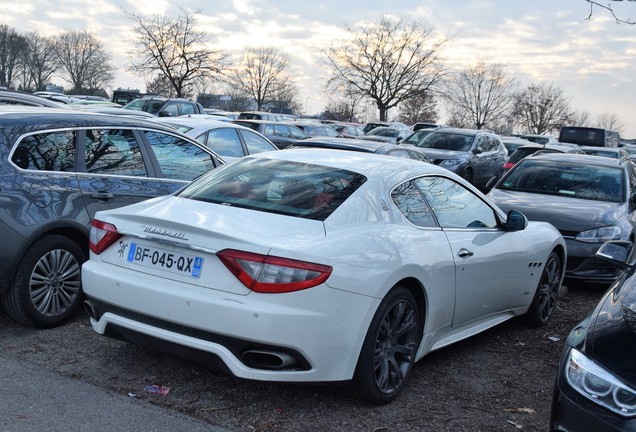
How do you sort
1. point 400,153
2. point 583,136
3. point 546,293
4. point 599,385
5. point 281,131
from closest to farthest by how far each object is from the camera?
point 599,385
point 546,293
point 400,153
point 281,131
point 583,136

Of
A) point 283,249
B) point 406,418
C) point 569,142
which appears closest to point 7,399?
point 283,249

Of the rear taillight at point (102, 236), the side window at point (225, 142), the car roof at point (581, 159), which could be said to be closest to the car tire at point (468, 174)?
the car roof at point (581, 159)

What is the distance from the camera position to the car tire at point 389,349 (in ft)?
12.4

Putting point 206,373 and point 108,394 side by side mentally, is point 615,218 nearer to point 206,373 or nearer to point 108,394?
point 206,373

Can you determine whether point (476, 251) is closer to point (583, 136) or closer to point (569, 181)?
point (569, 181)

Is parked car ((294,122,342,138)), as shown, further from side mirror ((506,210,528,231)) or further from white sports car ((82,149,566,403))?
white sports car ((82,149,566,403))

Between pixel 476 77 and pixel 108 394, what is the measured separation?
60.4 metres

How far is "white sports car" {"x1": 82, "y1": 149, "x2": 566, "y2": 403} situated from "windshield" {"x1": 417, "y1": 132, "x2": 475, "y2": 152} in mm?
12801

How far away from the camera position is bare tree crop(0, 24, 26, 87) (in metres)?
84.4

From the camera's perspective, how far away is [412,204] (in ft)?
14.7

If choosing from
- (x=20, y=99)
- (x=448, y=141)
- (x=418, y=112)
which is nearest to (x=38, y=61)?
(x=418, y=112)

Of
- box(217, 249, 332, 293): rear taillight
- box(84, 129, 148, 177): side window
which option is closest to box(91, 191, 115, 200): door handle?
box(84, 129, 148, 177): side window

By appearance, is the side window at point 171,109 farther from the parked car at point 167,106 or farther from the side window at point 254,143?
the side window at point 254,143

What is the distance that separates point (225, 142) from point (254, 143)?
0.67 m
